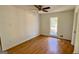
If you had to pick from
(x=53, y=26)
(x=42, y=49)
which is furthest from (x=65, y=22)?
(x=42, y=49)

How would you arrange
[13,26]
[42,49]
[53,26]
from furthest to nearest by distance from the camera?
[53,26], [13,26], [42,49]

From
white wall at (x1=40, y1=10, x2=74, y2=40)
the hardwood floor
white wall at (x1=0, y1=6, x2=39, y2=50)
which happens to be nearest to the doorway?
white wall at (x1=40, y1=10, x2=74, y2=40)

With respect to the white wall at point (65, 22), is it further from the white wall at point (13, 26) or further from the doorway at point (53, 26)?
the white wall at point (13, 26)

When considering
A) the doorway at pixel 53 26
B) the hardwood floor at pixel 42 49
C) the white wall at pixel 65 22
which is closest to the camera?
the hardwood floor at pixel 42 49

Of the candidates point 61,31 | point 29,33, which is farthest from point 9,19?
point 61,31

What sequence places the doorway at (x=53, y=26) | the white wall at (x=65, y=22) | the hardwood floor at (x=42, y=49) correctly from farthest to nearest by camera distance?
the doorway at (x=53, y=26)
the white wall at (x=65, y=22)
the hardwood floor at (x=42, y=49)

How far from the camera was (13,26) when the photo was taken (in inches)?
155

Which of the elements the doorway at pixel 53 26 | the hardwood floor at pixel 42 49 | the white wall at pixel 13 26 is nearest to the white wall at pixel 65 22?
the doorway at pixel 53 26

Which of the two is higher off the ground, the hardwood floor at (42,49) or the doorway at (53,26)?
the doorway at (53,26)

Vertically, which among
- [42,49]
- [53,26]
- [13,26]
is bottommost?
[42,49]

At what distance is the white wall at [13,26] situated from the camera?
341 cm

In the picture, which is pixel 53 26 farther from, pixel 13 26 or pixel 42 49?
pixel 13 26
